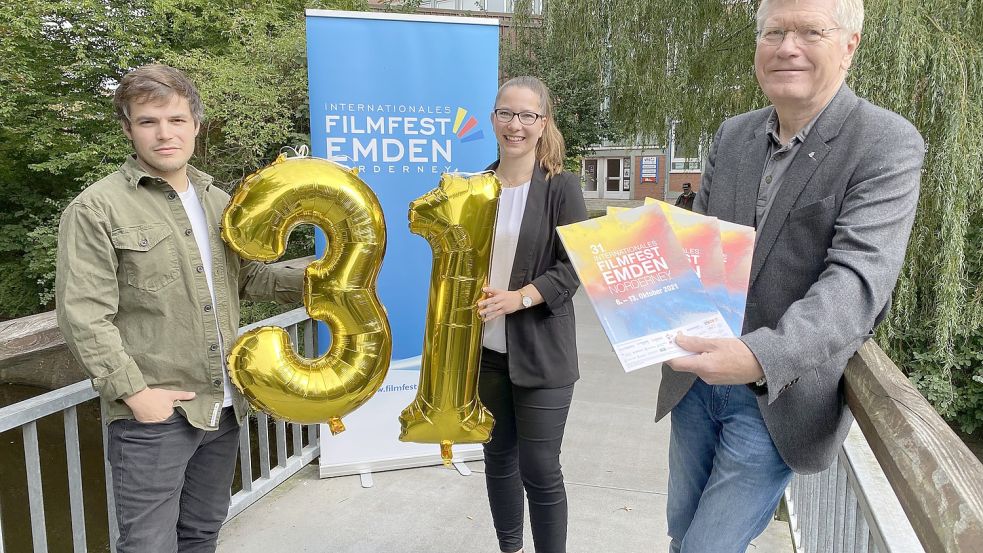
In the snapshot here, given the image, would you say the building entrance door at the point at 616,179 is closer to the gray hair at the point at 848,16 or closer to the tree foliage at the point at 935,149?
the tree foliage at the point at 935,149

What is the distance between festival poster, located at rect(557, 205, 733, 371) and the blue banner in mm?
1695

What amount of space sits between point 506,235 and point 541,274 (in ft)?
0.53

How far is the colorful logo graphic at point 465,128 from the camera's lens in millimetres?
2933

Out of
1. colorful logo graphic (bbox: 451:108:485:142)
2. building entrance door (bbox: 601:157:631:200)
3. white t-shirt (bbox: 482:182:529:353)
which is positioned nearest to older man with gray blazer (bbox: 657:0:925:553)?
white t-shirt (bbox: 482:182:529:353)

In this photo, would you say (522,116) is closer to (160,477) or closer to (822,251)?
(822,251)

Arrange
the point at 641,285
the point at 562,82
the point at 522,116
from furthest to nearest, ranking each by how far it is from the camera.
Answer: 1. the point at 562,82
2. the point at 522,116
3. the point at 641,285

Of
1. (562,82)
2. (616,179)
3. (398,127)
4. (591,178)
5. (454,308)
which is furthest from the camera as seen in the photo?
(591,178)

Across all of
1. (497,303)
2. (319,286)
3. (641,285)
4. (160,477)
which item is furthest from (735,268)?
(160,477)

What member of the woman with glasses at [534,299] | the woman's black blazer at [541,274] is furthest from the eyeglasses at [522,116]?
the woman's black blazer at [541,274]

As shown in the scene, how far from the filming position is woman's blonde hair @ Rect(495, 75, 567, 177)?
1917 mm

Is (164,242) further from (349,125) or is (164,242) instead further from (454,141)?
(454,141)

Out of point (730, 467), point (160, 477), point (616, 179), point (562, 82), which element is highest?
point (562, 82)

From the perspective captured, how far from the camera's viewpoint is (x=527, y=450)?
2.00 m

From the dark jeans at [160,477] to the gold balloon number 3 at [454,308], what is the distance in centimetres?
55
